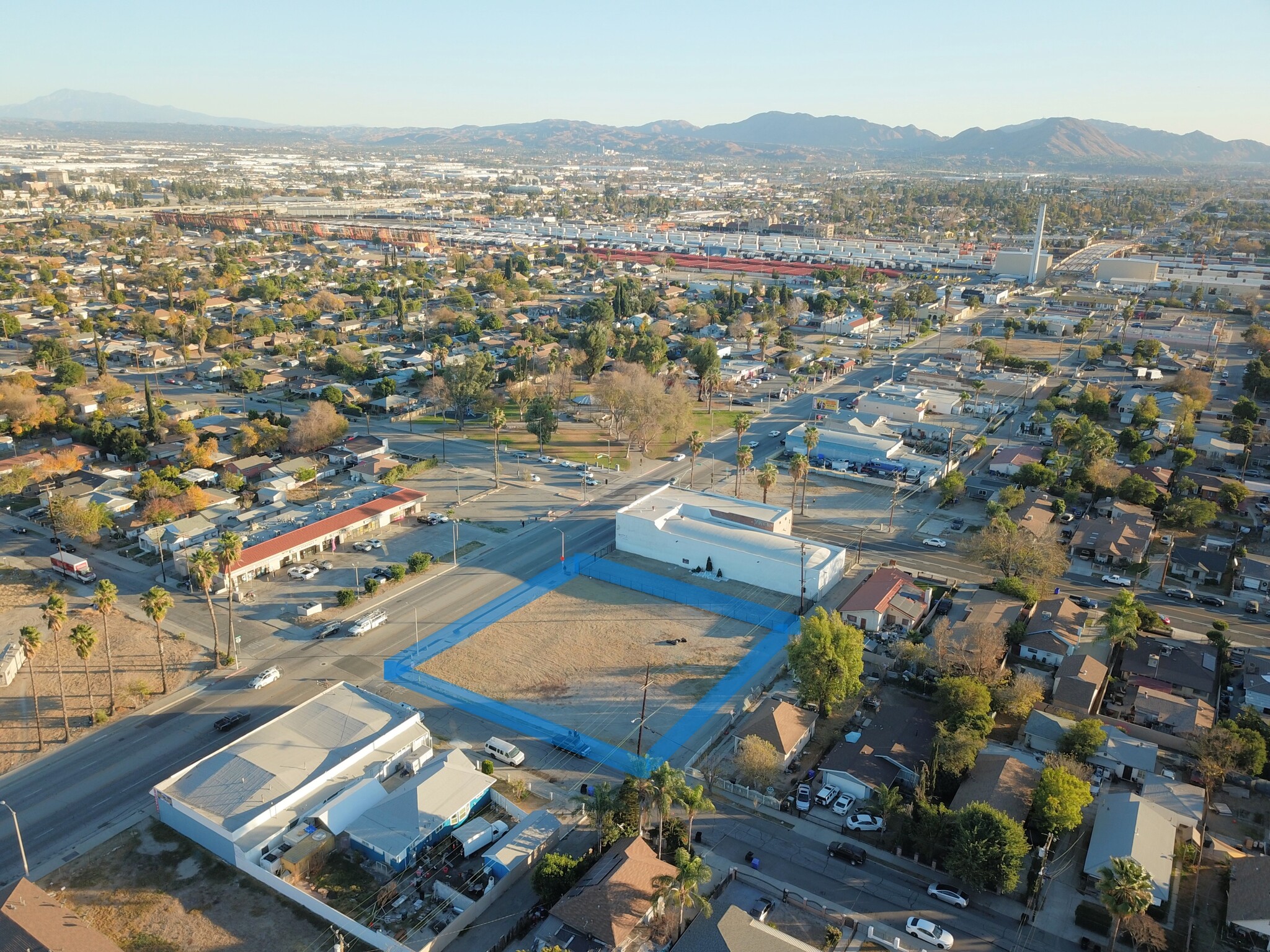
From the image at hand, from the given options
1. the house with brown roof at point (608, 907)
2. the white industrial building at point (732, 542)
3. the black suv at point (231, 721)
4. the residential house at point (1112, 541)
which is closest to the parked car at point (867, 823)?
the house with brown roof at point (608, 907)

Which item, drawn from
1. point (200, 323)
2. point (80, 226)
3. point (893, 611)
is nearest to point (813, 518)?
point (893, 611)

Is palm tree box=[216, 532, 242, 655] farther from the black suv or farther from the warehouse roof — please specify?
the warehouse roof

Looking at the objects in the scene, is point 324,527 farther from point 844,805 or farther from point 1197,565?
point 1197,565

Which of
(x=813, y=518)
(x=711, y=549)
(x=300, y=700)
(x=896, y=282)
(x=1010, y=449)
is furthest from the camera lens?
(x=896, y=282)

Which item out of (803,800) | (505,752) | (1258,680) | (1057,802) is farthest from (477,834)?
(1258,680)

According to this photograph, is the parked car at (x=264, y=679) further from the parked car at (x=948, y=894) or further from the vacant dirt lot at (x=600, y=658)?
the parked car at (x=948, y=894)

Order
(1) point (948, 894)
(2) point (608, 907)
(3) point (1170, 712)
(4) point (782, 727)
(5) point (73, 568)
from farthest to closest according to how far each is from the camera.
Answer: (5) point (73, 568) < (3) point (1170, 712) < (4) point (782, 727) < (1) point (948, 894) < (2) point (608, 907)

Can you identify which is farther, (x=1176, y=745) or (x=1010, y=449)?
(x=1010, y=449)

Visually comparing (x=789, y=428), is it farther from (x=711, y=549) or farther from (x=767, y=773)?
(x=767, y=773)
